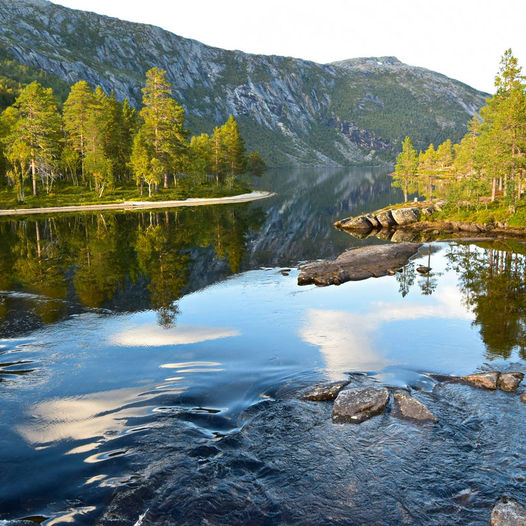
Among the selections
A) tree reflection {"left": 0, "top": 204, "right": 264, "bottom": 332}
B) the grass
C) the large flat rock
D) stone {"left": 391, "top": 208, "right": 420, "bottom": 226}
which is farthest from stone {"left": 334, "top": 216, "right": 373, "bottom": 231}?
the grass

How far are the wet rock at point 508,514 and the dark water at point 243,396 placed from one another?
48 cm

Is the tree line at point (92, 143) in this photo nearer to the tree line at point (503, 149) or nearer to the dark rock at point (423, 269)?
the tree line at point (503, 149)

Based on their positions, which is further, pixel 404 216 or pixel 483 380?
pixel 404 216

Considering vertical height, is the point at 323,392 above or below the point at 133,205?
below

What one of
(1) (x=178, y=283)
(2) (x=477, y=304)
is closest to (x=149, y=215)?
(1) (x=178, y=283)

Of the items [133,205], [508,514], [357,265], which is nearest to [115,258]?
[357,265]

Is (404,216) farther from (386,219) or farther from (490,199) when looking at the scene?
(490,199)

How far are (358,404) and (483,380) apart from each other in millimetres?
5819

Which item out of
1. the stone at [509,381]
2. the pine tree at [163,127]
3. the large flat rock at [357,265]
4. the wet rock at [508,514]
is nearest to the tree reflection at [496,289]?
the stone at [509,381]

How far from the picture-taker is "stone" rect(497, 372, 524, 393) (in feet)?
56.3

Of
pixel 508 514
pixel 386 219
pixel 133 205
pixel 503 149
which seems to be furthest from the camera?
pixel 133 205

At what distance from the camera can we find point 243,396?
1672 cm

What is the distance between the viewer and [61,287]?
32.1 metres

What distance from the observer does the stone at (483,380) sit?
1731 centimetres
